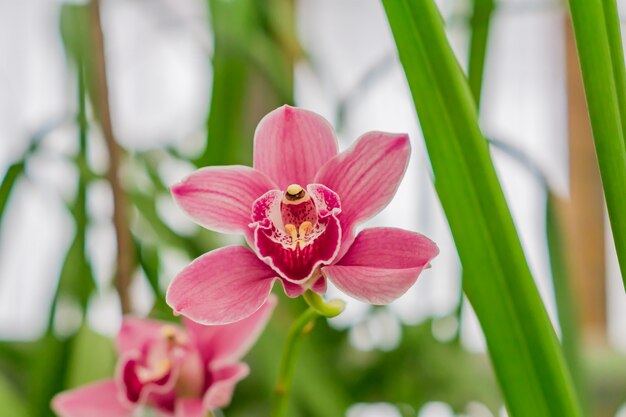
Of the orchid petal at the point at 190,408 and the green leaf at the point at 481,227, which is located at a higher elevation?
the green leaf at the point at 481,227

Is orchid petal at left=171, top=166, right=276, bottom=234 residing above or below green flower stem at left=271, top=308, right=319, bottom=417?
above

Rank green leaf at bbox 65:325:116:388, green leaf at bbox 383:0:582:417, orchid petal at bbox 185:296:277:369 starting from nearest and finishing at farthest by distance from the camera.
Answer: green leaf at bbox 383:0:582:417 → orchid petal at bbox 185:296:277:369 → green leaf at bbox 65:325:116:388

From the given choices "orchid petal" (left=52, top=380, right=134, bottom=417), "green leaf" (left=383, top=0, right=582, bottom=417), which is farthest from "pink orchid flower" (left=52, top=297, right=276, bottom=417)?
"green leaf" (left=383, top=0, right=582, bottom=417)

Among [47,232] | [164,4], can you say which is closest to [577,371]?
[164,4]

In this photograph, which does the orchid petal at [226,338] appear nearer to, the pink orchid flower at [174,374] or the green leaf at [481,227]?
the pink orchid flower at [174,374]

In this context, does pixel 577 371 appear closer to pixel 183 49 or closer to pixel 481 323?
pixel 481 323

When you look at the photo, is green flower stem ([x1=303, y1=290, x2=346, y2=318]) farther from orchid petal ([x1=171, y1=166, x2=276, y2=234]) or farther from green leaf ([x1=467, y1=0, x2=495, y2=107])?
green leaf ([x1=467, y1=0, x2=495, y2=107])

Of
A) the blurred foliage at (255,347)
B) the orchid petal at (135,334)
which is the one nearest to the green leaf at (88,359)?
the blurred foliage at (255,347)
